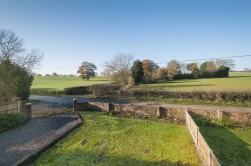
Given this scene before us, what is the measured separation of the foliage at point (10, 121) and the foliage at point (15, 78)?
8.71 meters

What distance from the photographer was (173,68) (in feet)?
186

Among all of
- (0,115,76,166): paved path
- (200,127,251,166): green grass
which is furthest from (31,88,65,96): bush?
(200,127,251,166): green grass

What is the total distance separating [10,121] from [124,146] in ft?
25.3

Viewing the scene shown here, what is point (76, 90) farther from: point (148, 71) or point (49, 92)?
point (148, 71)

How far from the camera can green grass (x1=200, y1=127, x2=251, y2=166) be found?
7.01m

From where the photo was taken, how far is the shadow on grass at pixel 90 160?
6.75 m

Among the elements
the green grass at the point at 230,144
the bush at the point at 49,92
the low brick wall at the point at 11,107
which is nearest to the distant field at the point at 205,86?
the green grass at the point at 230,144

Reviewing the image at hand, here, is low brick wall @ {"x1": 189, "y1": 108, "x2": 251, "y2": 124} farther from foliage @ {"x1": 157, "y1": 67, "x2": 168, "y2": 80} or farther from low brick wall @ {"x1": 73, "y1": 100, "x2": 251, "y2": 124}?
foliage @ {"x1": 157, "y1": 67, "x2": 168, "y2": 80}

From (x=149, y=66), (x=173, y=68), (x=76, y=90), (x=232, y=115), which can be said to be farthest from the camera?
(x=149, y=66)

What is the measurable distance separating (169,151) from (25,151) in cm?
612

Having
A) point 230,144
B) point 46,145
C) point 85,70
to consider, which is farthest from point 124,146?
point 85,70

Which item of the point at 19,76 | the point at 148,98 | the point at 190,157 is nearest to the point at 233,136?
the point at 190,157

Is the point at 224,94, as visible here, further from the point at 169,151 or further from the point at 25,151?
the point at 25,151

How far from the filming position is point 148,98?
24453 millimetres
